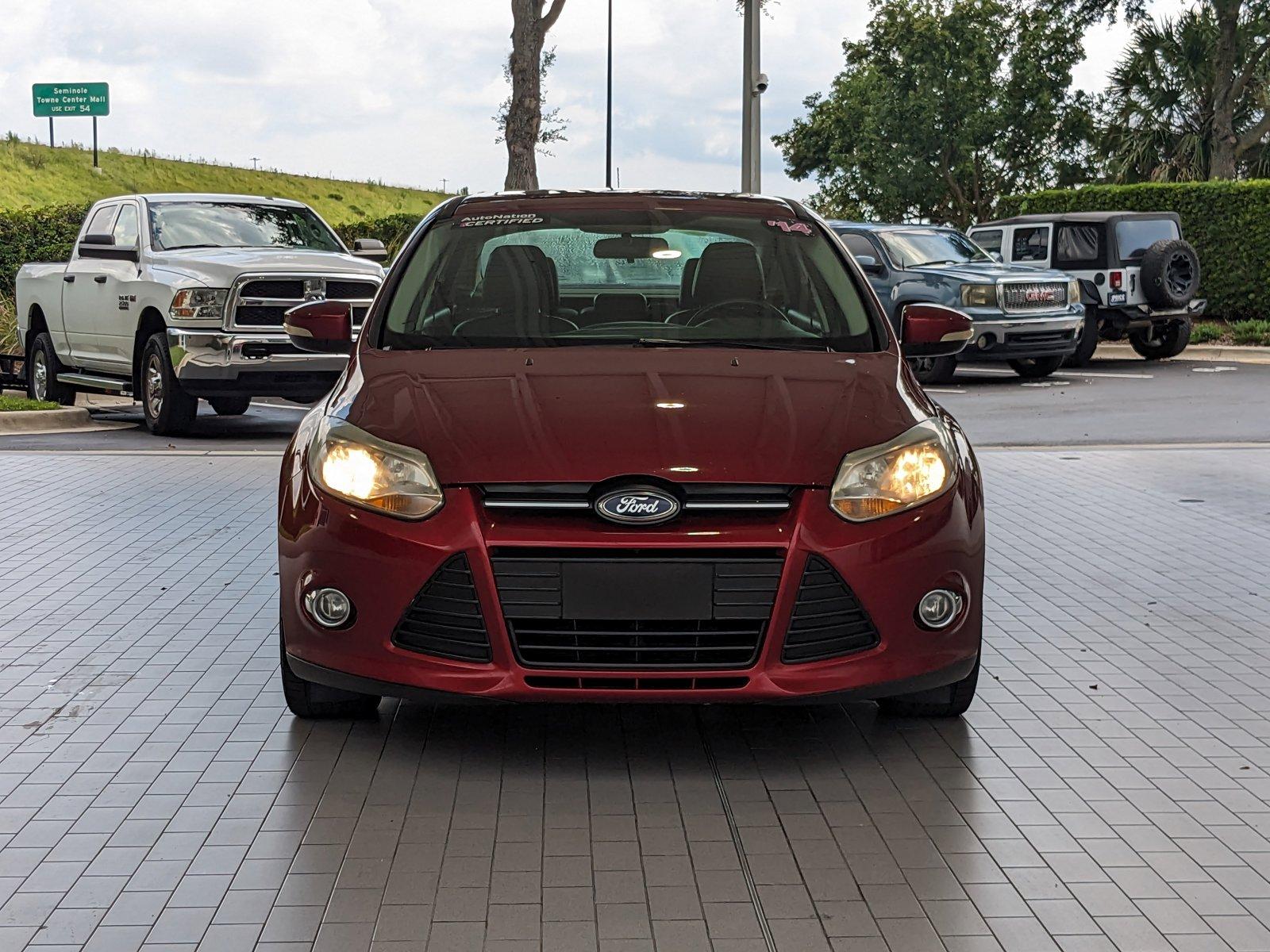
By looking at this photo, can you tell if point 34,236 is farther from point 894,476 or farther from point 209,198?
point 894,476

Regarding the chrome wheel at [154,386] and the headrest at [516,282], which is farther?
the chrome wheel at [154,386]

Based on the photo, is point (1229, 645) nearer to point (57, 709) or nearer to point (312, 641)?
point (312, 641)

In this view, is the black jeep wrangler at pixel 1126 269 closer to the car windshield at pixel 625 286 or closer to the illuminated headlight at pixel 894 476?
the car windshield at pixel 625 286

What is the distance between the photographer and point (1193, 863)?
12.5 ft

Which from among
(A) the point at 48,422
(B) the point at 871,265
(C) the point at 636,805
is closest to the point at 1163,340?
(B) the point at 871,265

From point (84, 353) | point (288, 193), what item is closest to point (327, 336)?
point (84, 353)

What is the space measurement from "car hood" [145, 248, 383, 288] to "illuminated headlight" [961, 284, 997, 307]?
24.4 feet

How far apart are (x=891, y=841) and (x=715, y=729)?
105cm

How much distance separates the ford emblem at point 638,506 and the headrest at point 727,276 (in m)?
1.52

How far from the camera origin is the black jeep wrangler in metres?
21.0

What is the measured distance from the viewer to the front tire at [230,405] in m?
15.5

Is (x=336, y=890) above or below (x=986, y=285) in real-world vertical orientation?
below

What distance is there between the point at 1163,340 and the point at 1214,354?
3.12 feet

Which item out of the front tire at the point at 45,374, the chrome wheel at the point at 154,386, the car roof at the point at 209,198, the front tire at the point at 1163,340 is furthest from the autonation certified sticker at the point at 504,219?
the front tire at the point at 1163,340
